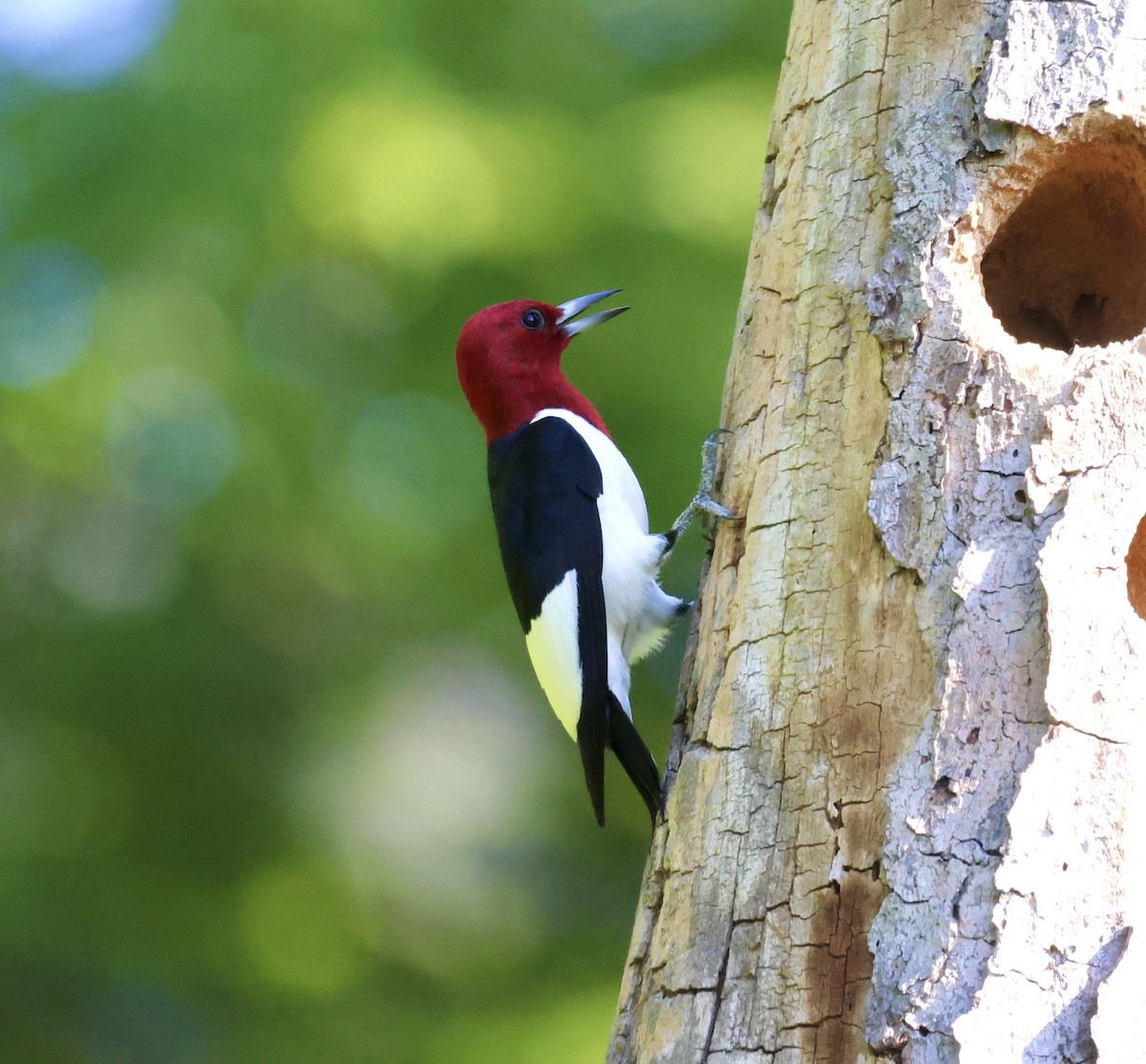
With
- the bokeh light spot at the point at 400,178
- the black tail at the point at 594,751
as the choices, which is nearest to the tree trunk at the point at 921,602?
the black tail at the point at 594,751

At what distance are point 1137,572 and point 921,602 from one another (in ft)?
1.31

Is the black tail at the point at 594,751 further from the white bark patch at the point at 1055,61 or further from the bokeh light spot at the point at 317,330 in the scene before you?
the bokeh light spot at the point at 317,330

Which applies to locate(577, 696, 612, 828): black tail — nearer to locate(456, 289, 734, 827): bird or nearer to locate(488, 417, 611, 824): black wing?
locate(456, 289, 734, 827): bird

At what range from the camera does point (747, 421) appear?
2537 millimetres

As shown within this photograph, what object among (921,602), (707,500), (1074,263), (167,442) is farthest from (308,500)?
(921,602)

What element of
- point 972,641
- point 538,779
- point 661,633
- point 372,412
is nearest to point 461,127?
point 372,412

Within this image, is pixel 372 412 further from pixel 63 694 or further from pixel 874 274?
pixel 874 274

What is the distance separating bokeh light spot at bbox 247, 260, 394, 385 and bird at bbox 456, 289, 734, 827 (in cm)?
93

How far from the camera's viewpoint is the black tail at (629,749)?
10.1ft

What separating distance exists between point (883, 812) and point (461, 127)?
3089 millimetres

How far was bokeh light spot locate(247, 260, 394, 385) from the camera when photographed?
4723 millimetres

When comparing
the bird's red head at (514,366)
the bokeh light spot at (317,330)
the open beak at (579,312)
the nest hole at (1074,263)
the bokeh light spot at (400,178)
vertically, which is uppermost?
the bokeh light spot at (400,178)

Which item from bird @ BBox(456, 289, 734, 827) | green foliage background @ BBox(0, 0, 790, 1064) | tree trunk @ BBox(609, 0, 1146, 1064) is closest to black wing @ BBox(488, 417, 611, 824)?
bird @ BBox(456, 289, 734, 827)

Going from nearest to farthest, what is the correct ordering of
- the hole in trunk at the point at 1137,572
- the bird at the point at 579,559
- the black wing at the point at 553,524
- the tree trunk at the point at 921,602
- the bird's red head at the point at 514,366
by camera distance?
the tree trunk at the point at 921,602, the hole in trunk at the point at 1137,572, the bird at the point at 579,559, the black wing at the point at 553,524, the bird's red head at the point at 514,366
